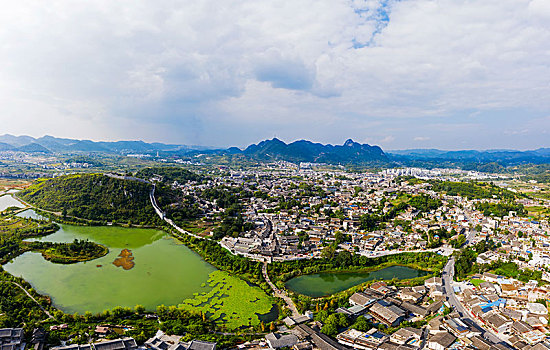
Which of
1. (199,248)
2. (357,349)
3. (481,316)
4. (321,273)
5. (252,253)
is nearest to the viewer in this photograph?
(357,349)

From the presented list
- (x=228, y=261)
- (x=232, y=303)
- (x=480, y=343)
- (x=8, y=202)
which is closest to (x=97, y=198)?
(x=8, y=202)

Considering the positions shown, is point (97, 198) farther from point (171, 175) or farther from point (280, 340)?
point (280, 340)

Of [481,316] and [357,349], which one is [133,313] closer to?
[357,349]

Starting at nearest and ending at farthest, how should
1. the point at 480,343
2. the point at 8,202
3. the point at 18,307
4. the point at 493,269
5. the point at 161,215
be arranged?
the point at 480,343 < the point at 18,307 < the point at 493,269 < the point at 161,215 < the point at 8,202

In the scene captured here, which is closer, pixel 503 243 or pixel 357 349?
pixel 357 349

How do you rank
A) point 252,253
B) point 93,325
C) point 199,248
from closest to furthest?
point 93,325 → point 252,253 → point 199,248

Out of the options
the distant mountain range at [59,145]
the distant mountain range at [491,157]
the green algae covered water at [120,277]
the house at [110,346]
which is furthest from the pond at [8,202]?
the distant mountain range at [491,157]

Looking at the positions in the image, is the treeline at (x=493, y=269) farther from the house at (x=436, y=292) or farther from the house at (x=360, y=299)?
the house at (x=360, y=299)

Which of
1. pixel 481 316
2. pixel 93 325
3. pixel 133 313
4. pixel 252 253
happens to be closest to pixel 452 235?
pixel 481 316
